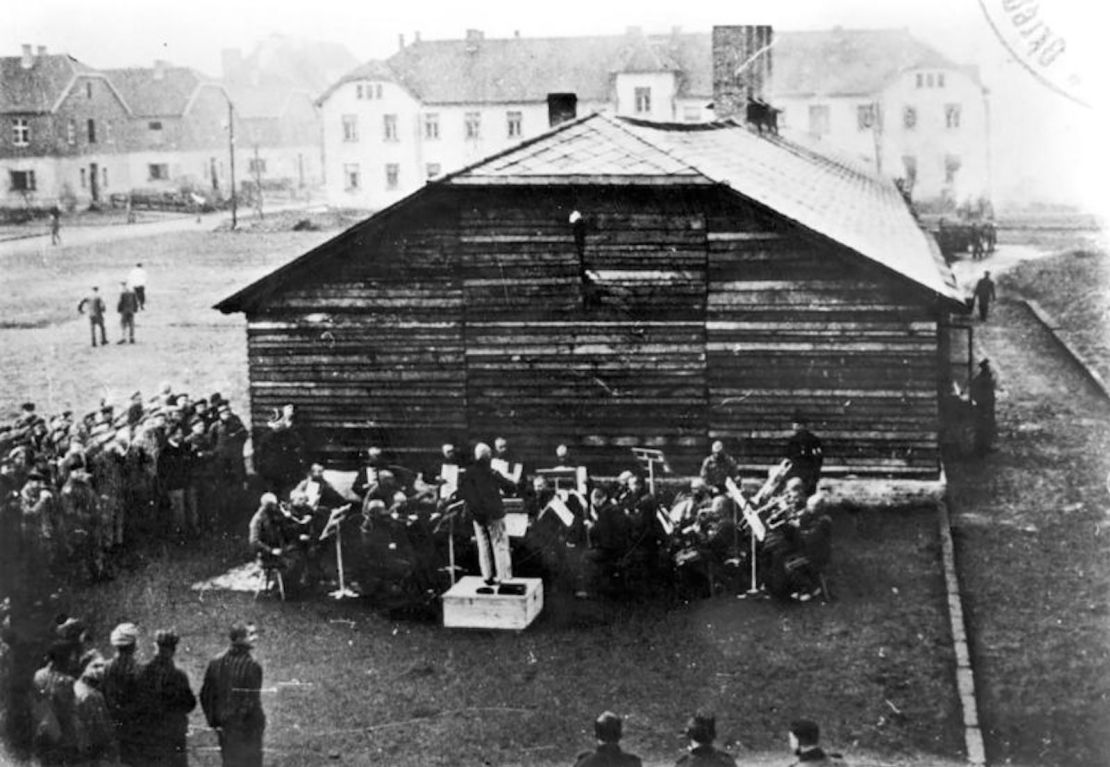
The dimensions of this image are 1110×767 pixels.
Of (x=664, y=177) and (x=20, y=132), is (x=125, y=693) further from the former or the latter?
(x=20, y=132)

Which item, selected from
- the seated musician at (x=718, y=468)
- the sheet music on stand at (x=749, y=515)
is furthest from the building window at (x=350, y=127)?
the sheet music on stand at (x=749, y=515)

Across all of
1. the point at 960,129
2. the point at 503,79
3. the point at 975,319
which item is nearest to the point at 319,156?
the point at 503,79

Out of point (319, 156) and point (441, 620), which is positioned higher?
point (319, 156)

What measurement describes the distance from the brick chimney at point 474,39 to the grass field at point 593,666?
1501 inches

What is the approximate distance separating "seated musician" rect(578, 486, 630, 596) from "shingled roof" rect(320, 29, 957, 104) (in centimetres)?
3888

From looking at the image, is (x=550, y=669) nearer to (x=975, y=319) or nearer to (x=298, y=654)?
(x=298, y=654)

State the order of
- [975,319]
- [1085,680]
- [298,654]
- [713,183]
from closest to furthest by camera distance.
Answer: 1. [1085,680]
2. [298,654]
3. [713,183]
4. [975,319]

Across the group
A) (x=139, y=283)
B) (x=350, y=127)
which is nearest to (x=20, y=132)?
(x=139, y=283)

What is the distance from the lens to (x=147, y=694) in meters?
10.5

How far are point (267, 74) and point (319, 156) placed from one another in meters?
6.11

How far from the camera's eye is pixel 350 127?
54094 mm

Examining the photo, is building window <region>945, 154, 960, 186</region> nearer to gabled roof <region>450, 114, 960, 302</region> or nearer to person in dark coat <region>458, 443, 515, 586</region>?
gabled roof <region>450, 114, 960, 302</region>

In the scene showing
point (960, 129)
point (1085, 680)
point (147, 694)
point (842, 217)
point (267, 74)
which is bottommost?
point (1085, 680)

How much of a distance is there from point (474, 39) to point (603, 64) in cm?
581
